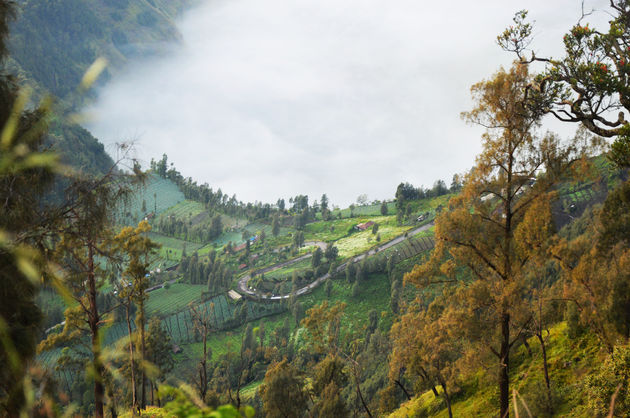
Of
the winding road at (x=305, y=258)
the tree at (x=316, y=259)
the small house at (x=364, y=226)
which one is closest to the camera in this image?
the winding road at (x=305, y=258)

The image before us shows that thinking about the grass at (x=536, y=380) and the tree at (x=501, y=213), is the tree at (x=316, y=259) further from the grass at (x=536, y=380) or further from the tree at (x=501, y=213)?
the tree at (x=501, y=213)

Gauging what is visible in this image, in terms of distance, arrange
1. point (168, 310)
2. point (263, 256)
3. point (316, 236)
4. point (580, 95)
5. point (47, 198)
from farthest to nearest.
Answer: point (316, 236) → point (263, 256) → point (168, 310) → point (580, 95) → point (47, 198)

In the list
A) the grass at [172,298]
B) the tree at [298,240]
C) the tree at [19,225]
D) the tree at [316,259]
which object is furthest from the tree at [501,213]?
the tree at [298,240]

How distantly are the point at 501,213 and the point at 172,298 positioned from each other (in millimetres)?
144168

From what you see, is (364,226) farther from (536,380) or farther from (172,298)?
(536,380)

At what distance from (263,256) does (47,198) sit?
170 m

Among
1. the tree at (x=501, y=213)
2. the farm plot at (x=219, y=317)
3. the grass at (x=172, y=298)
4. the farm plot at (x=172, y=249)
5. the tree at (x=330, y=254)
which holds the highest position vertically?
the farm plot at (x=172, y=249)

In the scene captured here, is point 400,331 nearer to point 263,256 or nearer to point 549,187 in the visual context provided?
point 549,187

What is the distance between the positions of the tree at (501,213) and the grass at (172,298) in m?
130

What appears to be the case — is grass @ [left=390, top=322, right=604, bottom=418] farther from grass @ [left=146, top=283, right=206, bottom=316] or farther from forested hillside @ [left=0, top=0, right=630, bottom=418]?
grass @ [left=146, top=283, right=206, bottom=316]

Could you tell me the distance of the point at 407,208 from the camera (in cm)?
18338

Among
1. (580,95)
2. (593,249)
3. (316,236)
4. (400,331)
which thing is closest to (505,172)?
(580,95)

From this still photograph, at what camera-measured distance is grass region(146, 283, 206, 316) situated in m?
132

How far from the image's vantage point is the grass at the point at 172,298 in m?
132
